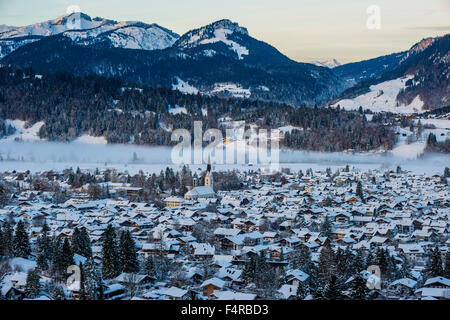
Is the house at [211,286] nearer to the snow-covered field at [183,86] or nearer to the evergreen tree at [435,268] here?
the evergreen tree at [435,268]

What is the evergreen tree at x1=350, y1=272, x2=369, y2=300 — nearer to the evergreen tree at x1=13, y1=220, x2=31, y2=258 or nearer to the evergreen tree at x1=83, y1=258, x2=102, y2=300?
the evergreen tree at x1=83, y1=258, x2=102, y2=300

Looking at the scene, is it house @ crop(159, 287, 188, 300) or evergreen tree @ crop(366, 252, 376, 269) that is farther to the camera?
evergreen tree @ crop(366, 252, 376, 269)

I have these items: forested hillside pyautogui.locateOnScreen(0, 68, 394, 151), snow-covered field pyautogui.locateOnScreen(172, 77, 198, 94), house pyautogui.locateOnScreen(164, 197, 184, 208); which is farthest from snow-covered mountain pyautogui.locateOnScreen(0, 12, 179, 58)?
house pyautogui.locateOnScreen(164, 197, 184, 208)

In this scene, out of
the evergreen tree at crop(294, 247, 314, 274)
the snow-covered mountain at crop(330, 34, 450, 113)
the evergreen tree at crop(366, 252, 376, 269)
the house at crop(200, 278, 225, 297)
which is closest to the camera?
the house at crop(200, 278, 225, 297)

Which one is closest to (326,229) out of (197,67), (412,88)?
(412,88)

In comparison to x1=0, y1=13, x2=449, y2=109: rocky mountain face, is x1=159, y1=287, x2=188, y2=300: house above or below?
below

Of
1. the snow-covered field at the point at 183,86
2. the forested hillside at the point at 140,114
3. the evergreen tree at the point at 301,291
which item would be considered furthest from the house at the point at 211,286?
the snow-covered field at the point at 183,86

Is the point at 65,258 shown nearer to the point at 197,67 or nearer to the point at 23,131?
the point at 23,131
